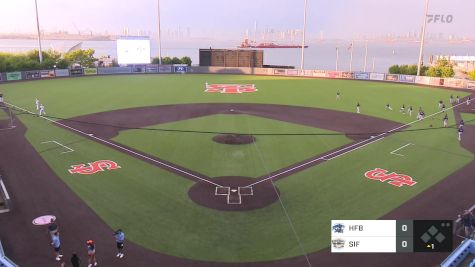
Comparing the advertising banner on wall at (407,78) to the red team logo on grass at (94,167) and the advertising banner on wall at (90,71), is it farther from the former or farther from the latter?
the red team logo on grass at (94,167)

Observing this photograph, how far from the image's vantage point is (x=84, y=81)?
7706 centimetres

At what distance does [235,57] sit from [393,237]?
265 feet

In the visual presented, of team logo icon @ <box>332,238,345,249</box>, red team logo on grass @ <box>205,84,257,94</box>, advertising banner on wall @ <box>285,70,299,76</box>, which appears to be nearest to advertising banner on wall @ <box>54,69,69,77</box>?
red team logo on grass @ <box>205,84,257,94</box>

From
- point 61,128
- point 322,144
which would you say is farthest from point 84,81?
point 322,144

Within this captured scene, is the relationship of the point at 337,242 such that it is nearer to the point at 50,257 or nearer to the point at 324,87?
the point at 50,257

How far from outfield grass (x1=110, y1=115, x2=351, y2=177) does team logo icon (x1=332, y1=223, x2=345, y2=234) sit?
877 centimetres

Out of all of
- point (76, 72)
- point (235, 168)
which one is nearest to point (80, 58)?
point (76, 72)

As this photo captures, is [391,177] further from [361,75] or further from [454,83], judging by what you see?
[361,75]

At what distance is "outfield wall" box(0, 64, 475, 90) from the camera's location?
243 ft

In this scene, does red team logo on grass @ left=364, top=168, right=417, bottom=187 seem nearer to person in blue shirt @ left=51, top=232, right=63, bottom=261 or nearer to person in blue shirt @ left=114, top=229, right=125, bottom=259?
person in blue shirt @ left=114, top=229, right=125, bottom=259

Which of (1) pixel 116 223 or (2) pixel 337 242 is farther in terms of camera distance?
(1) pixel 116 223

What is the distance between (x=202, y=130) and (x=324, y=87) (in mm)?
38788

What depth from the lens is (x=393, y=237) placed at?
54.1ft

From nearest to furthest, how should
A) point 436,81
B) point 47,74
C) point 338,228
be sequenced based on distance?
1. point 338,228
2. point 436,81
3. point 47,74
